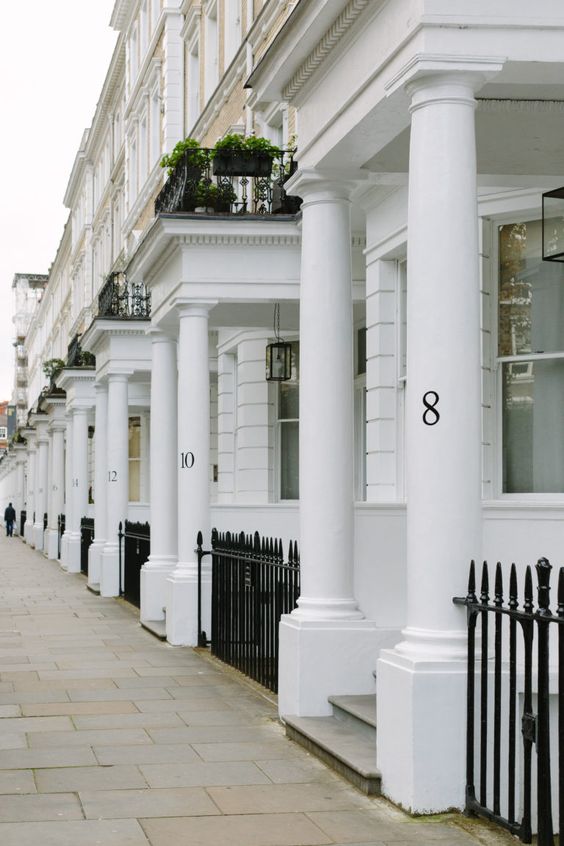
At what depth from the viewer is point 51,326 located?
2645 inches

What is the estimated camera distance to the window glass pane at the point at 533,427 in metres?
9.16

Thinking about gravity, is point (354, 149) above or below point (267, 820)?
above

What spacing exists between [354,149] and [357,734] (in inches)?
148

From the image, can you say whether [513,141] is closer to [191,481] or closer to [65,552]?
[191,481]

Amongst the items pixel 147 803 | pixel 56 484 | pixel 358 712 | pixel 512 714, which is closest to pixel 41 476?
pixel 56 484

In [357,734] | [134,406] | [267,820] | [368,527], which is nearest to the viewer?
[267,820]

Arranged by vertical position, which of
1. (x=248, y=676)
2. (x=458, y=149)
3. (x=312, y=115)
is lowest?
(x=248, y=676)

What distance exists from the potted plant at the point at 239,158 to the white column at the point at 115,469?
8633mm

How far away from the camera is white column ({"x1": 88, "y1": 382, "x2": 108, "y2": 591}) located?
982 inches

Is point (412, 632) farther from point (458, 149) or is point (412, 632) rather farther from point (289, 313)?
point (289, 313)

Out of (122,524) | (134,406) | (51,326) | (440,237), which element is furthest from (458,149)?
(51,326)

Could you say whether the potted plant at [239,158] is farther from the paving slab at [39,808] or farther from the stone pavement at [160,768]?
the paving slab at [39,808]

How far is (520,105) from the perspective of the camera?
7.67 meters

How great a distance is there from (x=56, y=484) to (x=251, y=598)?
27568 mm
